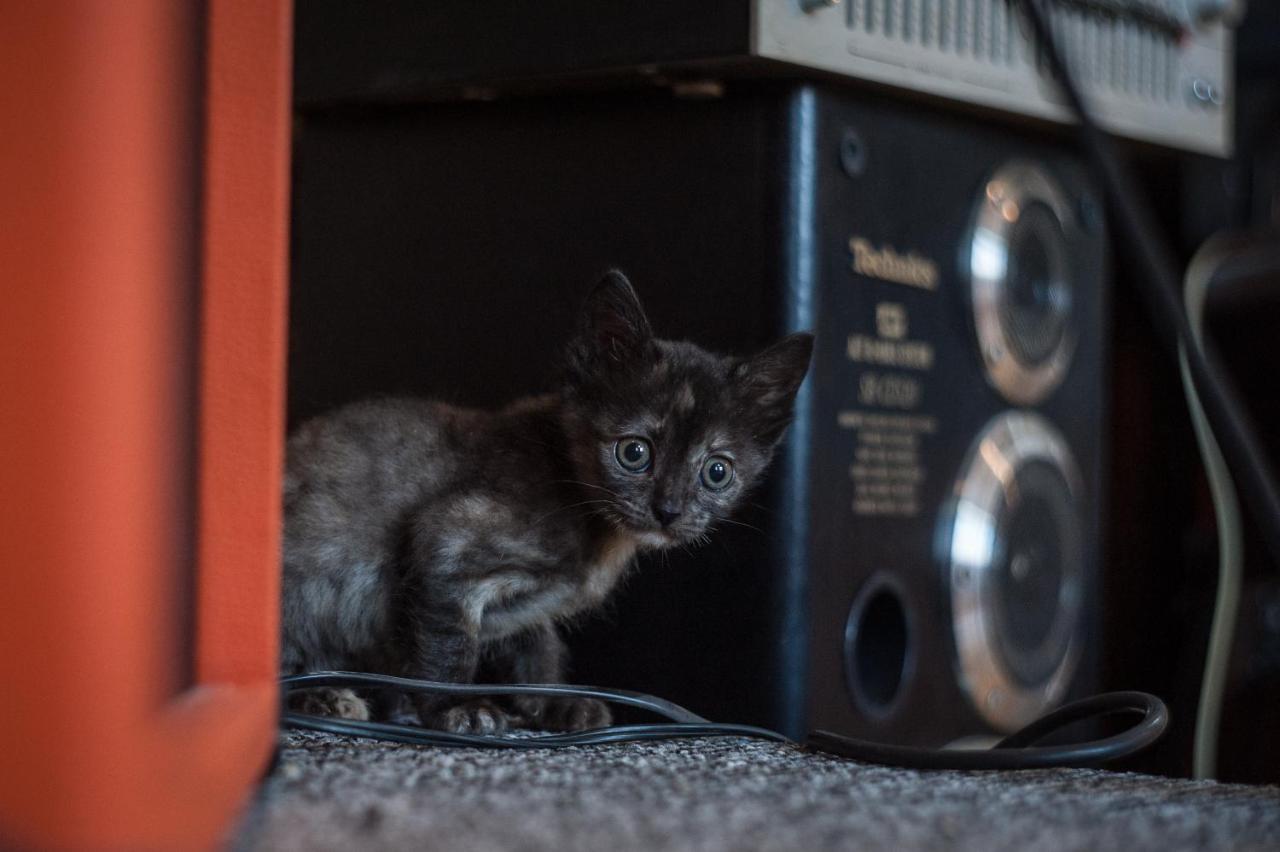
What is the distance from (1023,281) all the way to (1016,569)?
0.71 feet

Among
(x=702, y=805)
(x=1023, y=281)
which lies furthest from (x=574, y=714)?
(x=1023, y=281)

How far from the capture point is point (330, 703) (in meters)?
0.82

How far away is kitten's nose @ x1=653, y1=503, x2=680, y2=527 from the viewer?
33.3 inches

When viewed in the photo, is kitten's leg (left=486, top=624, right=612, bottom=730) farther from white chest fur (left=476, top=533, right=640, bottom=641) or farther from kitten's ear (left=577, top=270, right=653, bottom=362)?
kitten's ear (left=577, top=270, right=653, bottom=362)

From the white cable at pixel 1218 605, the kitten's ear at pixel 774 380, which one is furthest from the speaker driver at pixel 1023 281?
the kitten's ear at pixel 774 380

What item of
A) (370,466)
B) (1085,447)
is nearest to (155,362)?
(370,466)

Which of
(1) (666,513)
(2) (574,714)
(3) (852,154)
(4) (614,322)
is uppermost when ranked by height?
(3) (852,154)

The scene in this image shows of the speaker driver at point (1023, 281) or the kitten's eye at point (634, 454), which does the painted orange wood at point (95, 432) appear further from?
the speaker driver at point (1023, 281)

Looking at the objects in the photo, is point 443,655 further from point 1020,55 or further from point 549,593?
point 1020,55

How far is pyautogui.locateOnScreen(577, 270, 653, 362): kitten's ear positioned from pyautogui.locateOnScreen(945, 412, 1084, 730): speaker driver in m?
0.28

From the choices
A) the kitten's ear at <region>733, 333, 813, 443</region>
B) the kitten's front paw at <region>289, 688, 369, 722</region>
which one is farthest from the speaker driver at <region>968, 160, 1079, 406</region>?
the kitten's front paw at <region>289, 688, 369, 722</region>

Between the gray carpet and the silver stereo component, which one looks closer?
the gray carpet

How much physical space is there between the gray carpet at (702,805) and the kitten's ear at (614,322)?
0.29 m

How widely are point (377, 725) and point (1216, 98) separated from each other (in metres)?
0.87
